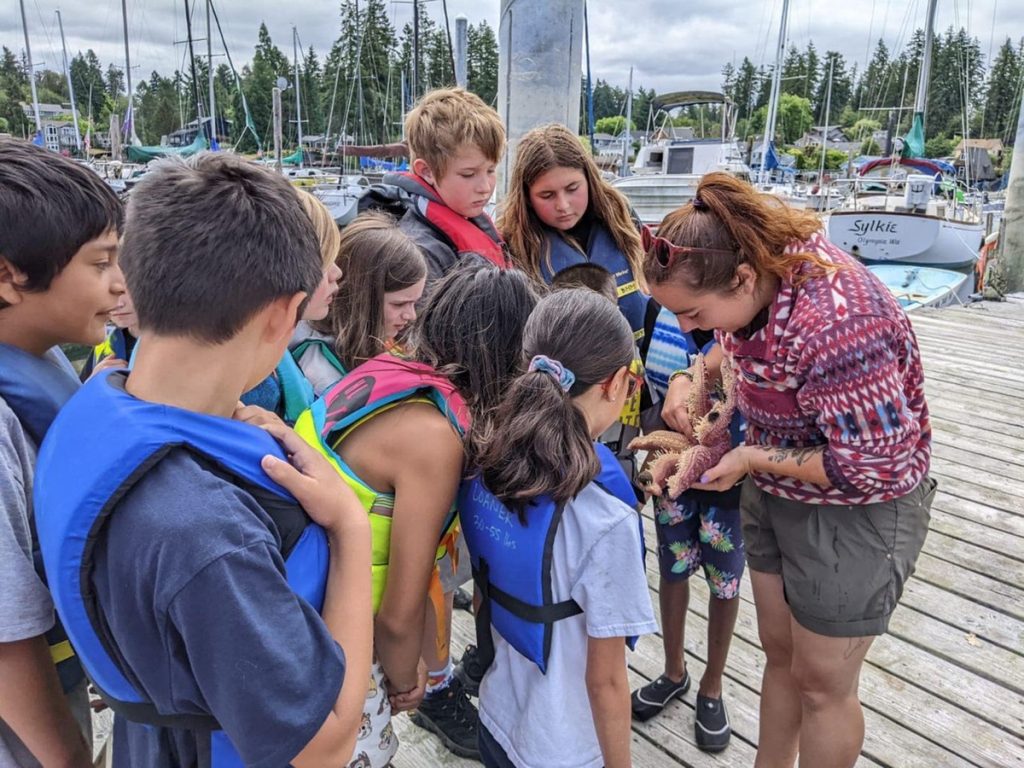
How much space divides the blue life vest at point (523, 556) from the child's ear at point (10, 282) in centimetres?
98

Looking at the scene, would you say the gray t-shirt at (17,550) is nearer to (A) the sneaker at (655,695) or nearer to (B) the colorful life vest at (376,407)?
(B) the colorful life vest at (376,407)

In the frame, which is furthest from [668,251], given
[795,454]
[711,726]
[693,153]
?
[693,153]

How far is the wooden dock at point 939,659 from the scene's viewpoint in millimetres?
2410

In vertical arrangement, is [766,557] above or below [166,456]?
below

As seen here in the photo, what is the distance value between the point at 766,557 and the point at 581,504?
2.46 feet

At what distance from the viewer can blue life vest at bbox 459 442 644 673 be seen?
5.09ft

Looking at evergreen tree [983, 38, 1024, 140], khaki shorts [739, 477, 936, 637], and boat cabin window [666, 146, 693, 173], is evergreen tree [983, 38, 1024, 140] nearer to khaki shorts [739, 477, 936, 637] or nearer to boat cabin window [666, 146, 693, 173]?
boat cabin window [666, 146, 693, 173]

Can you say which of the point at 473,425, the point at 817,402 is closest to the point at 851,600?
the point at 817,402

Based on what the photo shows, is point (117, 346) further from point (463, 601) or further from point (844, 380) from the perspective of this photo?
point (844, 380)

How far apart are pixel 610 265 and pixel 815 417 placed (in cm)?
124

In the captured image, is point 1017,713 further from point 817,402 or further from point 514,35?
point 514,35

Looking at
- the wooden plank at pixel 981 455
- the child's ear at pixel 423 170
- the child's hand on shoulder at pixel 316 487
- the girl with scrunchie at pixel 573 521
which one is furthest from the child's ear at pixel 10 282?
the wooden plank at pixel 981 455

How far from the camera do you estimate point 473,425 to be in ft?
5.26

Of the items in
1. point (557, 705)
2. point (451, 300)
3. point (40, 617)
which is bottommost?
point (557, 705)
